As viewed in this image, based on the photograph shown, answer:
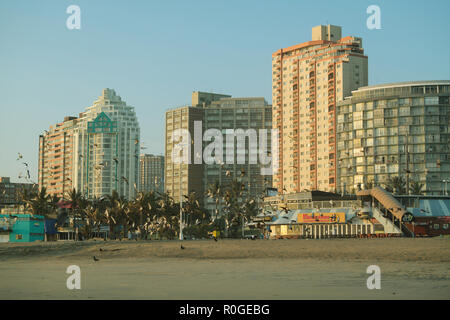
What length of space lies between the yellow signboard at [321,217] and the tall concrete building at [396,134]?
6598 cm

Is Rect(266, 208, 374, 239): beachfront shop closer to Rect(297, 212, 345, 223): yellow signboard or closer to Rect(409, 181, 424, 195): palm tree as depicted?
Rect(297, 212, 345, 223): yellow signboard

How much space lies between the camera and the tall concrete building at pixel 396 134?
166 m

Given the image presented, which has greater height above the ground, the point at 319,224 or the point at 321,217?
the point at 321,217

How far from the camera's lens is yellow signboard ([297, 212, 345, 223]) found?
98312mm

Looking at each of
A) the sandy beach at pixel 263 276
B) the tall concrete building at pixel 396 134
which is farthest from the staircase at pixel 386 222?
the tall concrete building at pixel 396 134

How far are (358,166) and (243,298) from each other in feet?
530

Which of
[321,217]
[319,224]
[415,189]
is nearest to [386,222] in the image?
[321,217]

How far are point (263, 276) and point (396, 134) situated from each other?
149435 millimetres

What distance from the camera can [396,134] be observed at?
559 feet

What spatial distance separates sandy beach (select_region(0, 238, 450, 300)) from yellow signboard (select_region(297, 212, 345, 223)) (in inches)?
1966

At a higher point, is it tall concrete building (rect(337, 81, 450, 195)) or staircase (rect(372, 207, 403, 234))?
tall concrete building (rect(337, 81, 450, 195))

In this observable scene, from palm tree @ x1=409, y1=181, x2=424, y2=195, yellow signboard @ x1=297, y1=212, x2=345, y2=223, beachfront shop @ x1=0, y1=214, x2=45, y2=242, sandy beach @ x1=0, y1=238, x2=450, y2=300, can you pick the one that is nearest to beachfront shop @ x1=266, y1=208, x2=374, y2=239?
yellow signboard @ x1=297, y1=212, x2=345, y2=223

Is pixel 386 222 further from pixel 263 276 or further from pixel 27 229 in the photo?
pixel 263 276

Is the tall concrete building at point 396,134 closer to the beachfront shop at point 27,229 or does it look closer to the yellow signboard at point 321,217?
the yellow signboard at point 321,217
